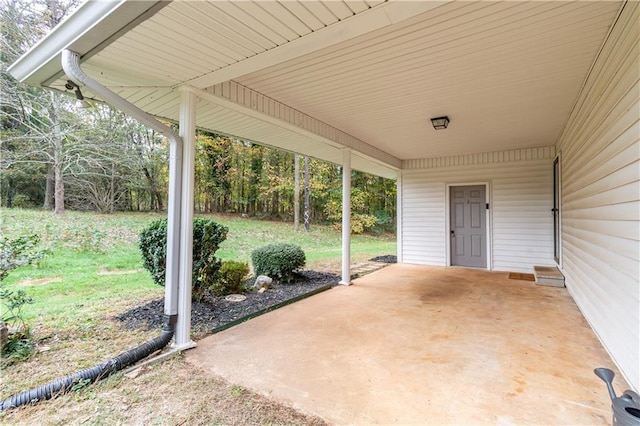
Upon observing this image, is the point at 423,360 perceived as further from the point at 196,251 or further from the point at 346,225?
the point at 346,225

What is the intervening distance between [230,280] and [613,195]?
4280mm

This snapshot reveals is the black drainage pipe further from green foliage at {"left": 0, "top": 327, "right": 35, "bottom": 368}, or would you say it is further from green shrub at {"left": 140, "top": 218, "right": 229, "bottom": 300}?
green shrub at {"left": 140, "top": 218, "right": 229, "bottom": 300}

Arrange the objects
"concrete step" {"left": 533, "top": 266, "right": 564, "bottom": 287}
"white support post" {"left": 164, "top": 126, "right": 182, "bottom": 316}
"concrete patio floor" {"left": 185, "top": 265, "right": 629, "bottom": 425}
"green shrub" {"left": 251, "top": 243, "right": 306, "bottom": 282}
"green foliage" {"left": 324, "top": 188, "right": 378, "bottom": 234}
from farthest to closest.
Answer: "green foliage" {"left": 324, "top": 188, "right": 378, "bottom": 234} < "green shrub" {"left": 251, "top": 243, "right": 306, "bottom": 282} < "concrete step" {"left": 533, "top": 266, "right": 564, "bottom": 287} < "white support post" {"left": 164, "top": 126, "right": 182, "bottom": 316} < "concrete patio floor" {"left": 185, "top": 265, "right": 629, "bottom": 425}

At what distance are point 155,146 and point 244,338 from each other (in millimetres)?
10381

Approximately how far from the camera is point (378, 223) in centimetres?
1553

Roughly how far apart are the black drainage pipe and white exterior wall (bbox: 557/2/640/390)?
3450 millimetres

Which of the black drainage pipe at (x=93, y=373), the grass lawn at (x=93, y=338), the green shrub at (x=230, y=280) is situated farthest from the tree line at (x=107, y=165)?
the black drainage pipe at (x=93, y=373)

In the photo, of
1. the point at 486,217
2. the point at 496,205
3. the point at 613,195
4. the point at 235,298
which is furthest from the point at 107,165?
the point at 613,195

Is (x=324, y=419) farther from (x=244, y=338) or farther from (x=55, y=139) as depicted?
(x=55, y=139)

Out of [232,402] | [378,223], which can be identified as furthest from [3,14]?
[378,223]

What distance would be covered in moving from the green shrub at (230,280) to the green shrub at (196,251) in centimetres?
47

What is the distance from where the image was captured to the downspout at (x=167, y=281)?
1.88 metres

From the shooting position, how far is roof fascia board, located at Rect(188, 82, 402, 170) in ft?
9.79

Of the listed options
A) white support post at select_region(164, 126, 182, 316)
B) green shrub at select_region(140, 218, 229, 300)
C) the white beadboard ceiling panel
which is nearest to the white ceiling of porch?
the white beadboard ceiling panel
